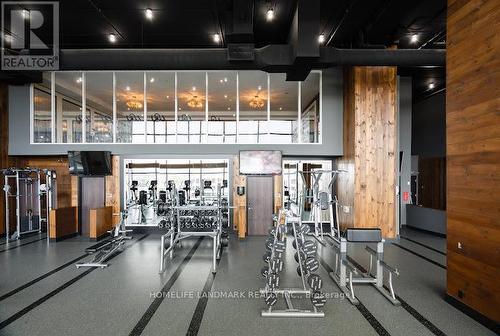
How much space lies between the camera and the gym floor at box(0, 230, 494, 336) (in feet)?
10.2

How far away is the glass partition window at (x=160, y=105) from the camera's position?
823 cm

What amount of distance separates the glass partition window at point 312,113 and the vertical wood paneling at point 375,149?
129cm

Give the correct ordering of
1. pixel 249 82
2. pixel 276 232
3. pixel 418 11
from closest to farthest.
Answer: pixel 276 232, pixel 418 11, pixel 249 82

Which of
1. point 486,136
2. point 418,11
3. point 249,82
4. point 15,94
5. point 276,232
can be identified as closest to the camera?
point 486,136

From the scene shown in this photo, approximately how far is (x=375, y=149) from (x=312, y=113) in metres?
2.27

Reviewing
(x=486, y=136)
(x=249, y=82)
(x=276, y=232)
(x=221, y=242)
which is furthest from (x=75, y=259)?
(x=486, y=136)

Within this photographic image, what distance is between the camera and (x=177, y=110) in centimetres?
837

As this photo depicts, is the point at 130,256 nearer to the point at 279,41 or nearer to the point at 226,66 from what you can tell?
the point at 226,66

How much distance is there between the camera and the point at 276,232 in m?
3.78

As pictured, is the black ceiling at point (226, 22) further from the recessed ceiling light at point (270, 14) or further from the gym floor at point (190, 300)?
the gym floor at point (190, 300)

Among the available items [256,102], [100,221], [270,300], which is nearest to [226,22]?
[256,102]

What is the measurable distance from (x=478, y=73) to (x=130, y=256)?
21.6ft

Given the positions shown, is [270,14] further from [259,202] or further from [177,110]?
[259,202]

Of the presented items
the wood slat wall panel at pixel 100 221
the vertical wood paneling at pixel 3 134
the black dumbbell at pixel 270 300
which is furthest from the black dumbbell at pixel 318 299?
the vertical wood paneling at pixel 3 134
